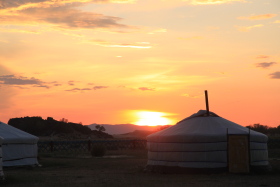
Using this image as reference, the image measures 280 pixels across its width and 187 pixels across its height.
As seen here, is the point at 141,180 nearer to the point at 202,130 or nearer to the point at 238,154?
the point at 202,130

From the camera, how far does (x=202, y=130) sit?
1680cm

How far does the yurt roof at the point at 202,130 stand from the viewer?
646 inches

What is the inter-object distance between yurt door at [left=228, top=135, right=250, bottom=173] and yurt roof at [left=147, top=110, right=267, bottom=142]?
0.22 metres

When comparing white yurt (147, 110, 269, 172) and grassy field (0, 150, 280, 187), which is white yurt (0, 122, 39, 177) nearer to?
grassy field (0, 150, 280, 187)

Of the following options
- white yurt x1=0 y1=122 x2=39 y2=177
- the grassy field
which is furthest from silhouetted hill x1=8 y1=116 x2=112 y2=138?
the grassy field

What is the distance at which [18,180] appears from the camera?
48.0 feet

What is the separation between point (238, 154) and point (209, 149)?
968 millimetres

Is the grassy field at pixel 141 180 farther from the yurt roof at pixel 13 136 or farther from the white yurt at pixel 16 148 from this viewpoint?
the yurt roof at pixel 13 136

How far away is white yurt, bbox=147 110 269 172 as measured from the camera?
53.5 ft

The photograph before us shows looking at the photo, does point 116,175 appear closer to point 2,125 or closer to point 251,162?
point 251,162

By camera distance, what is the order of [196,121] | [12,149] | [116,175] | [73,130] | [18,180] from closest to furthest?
[18,180], [116,175], [196,121], [12,149], [73,130]

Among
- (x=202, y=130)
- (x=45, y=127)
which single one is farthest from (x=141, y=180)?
(x=45, y=127)

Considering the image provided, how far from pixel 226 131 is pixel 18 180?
6.85 metres

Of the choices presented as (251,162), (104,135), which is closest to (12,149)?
(251,162)
